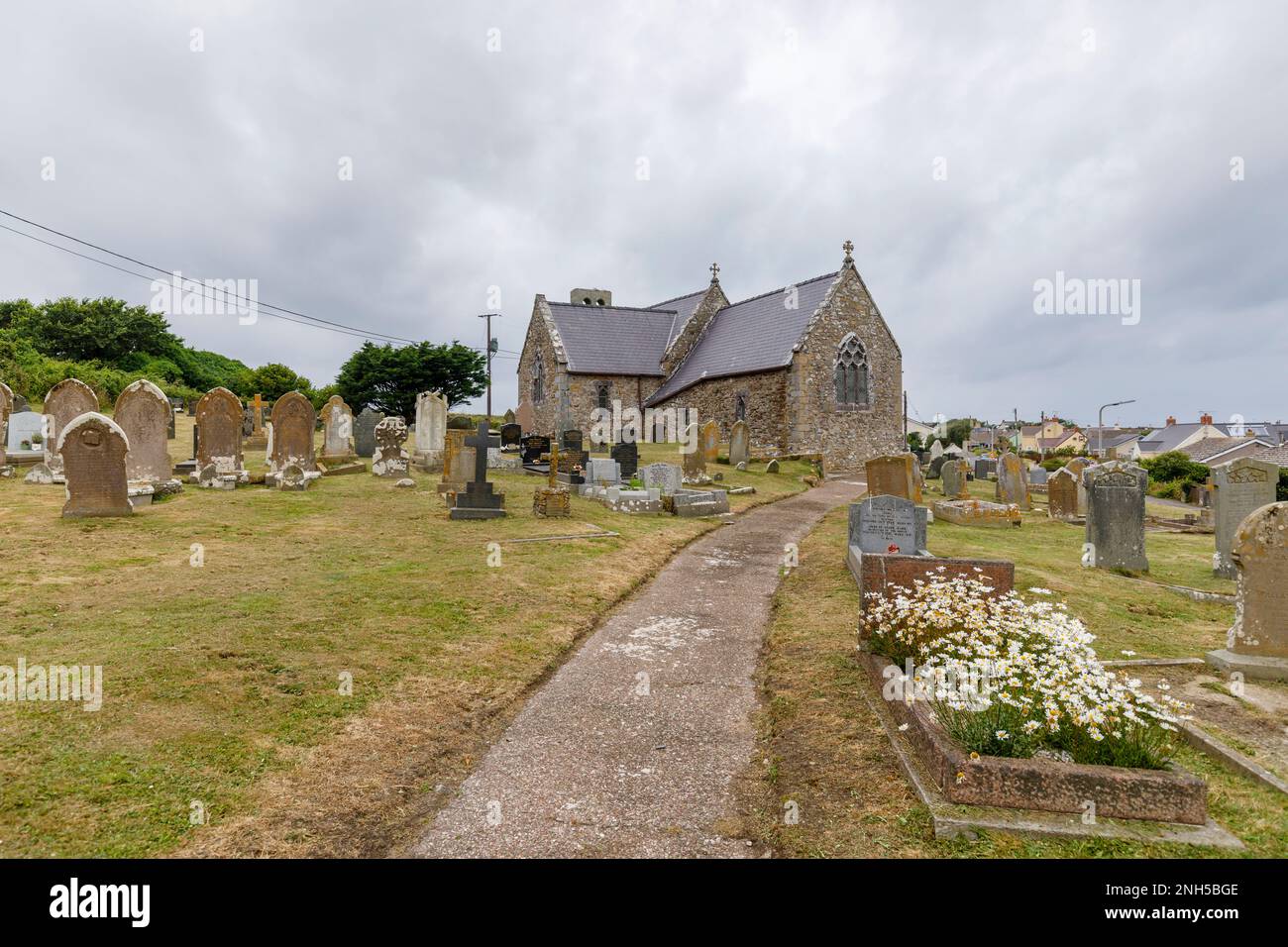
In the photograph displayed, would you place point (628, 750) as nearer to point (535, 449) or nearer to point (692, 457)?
point (692, 457)

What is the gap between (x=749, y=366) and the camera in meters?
31.8

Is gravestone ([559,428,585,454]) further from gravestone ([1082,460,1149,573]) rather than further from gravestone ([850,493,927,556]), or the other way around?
gravestone ([1082,460,1149,573])

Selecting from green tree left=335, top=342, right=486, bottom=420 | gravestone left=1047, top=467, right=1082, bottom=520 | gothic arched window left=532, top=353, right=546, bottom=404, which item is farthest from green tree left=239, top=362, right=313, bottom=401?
gravestone left=1047, top=467, right=1082, bottom=520

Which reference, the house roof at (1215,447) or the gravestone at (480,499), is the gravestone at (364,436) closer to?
the gravestone at (480,499)

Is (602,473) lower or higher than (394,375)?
lower

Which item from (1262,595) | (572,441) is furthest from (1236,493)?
(572,441)

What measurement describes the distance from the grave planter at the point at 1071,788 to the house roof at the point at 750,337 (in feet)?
87.7

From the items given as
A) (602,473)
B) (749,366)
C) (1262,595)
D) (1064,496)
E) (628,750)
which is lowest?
(628,750)

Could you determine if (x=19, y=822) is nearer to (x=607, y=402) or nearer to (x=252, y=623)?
(x=252, y=623)

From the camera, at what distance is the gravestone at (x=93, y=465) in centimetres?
1155

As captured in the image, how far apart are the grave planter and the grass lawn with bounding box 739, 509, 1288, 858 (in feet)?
0.81

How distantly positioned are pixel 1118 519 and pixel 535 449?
16394 mm
